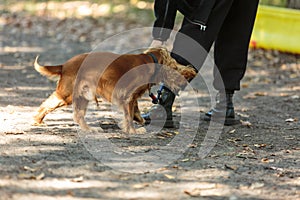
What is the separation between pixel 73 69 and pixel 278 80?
14.6 feet

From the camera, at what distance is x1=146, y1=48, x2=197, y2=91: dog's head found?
5.17 meters

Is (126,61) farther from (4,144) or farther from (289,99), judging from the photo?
(289,99)

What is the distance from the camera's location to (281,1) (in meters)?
12.3

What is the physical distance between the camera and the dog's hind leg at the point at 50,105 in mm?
5206

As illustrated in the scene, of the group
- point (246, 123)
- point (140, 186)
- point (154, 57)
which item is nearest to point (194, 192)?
point (140, 186)

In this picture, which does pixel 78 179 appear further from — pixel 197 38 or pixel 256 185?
pixel 197 38

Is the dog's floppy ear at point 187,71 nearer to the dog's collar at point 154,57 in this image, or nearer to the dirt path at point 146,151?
the dog's collar at point 154,57

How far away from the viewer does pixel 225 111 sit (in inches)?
235

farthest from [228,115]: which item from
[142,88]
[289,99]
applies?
[289,99]

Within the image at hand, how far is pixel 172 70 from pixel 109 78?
0.62 m

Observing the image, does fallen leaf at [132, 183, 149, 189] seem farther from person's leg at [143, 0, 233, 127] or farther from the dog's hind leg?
person's leg at [143, 0, 233, 127]

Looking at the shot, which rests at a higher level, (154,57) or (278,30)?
(154,57)

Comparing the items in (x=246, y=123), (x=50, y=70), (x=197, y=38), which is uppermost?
(x=197, y=38)

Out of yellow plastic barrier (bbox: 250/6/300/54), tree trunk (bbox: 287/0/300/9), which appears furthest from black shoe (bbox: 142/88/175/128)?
tree trunk (bbox: 287/0/300/9)
